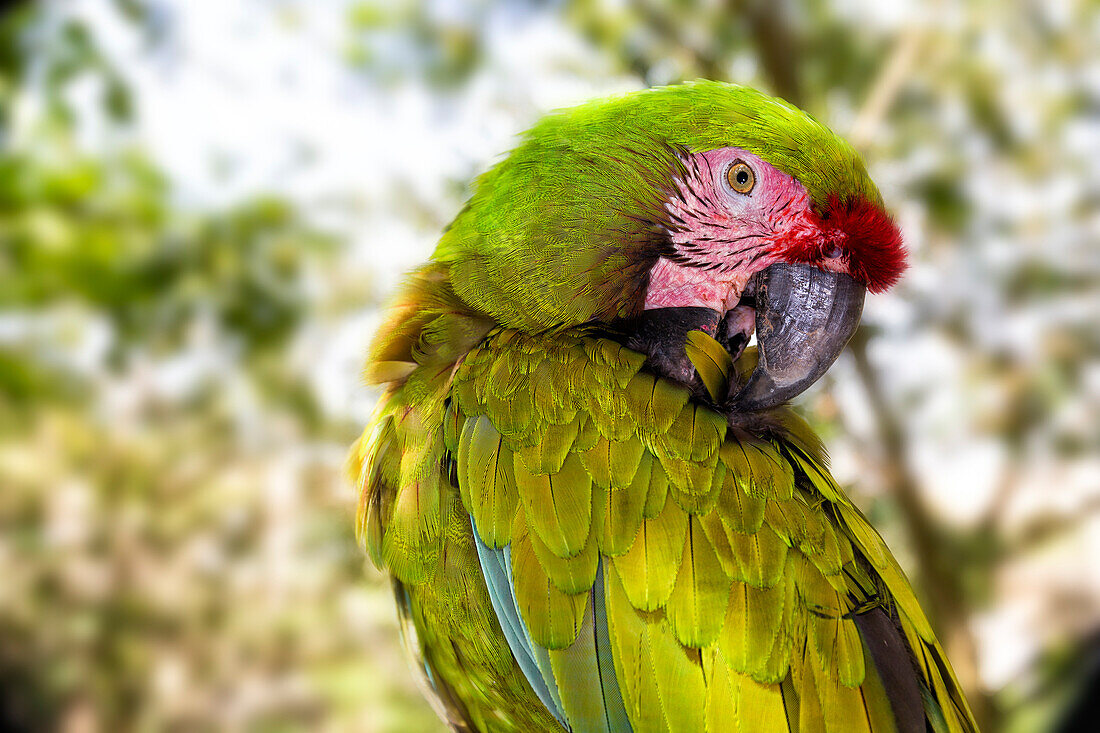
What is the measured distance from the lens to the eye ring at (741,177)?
919 mm

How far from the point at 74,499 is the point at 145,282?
2.69 ft

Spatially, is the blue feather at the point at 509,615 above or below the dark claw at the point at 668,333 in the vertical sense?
below

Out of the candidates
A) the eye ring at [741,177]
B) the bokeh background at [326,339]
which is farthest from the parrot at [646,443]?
the bokeh background at [326,339]

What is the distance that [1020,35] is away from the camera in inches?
124

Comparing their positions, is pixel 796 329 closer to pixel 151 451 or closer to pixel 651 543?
pixel 651 543

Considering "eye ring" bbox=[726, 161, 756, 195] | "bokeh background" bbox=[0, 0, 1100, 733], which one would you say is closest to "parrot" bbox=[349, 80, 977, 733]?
"eye ring" bbox=[726, 161, 756, 195]

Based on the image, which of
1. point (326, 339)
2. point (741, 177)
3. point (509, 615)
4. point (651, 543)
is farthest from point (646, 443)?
point (326, 339)

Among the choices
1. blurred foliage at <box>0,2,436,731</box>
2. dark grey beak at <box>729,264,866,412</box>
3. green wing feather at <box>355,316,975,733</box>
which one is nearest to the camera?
green wing feather at <box>355,316,975,733</box>

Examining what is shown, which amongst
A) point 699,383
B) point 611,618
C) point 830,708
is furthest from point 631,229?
point 830,708

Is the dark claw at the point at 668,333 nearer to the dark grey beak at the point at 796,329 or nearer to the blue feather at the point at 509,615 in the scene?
the dark grey beak at the point at 796,329

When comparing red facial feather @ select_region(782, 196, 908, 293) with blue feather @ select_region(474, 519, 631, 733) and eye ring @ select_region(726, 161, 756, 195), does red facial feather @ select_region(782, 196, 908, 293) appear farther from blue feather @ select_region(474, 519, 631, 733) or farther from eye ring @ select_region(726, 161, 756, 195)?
blue feather @ select_region(474, 519, 631, 733)

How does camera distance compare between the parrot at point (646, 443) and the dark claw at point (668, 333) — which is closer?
the parrot at point (646, 443)

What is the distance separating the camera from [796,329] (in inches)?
35.6

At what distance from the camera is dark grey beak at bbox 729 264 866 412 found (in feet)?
2.95
